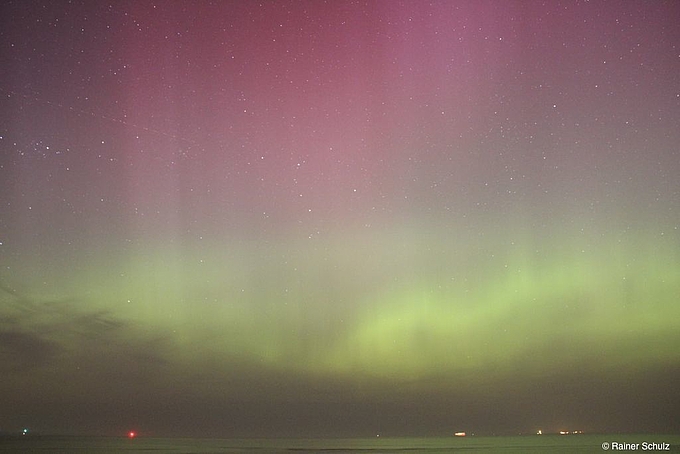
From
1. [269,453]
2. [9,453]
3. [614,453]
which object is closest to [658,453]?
[614,453]

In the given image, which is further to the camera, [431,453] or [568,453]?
[431,453]

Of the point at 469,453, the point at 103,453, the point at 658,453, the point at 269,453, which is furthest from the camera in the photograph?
the point at 469,453

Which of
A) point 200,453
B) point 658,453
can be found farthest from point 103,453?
point 658,453

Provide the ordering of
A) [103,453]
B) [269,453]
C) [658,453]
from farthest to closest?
[269,453], [103,453], [658,453]

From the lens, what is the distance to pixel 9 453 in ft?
271

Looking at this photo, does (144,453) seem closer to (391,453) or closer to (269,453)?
(269,453)

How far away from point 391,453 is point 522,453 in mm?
19004

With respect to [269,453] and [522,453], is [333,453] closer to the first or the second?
[269,453]

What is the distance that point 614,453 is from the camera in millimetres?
84938

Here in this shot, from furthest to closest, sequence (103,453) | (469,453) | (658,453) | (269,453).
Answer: (469,453)
(269,453)
(103,453)
(658,453)

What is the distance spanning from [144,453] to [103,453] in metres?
6.26

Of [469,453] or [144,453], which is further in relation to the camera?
[469,453]

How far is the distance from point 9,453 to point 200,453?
24.4 meters

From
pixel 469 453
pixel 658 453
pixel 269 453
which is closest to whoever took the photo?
pixel 658 453
